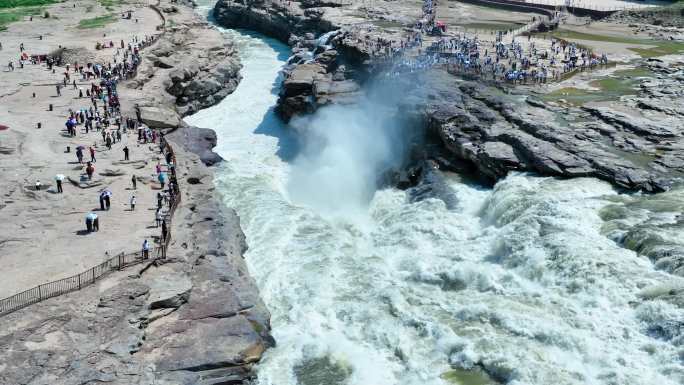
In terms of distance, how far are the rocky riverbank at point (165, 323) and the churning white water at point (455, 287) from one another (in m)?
1.67

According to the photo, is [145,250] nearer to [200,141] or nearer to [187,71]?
[200,141]

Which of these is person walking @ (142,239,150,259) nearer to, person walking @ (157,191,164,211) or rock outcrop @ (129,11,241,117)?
person walking @ (157,191,164,211)

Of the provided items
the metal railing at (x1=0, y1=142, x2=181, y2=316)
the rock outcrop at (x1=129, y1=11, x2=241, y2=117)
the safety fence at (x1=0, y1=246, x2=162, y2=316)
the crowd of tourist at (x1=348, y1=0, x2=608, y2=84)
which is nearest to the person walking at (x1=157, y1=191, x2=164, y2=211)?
the metal railing at (x1=0, y1=142, x2=181, y2=316)

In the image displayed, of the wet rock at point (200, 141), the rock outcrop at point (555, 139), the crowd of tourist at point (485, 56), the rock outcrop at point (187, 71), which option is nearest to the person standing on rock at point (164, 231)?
the wet rock at point (200, 141)

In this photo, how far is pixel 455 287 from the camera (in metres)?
30.1

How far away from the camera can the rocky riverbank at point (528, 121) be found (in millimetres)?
36469

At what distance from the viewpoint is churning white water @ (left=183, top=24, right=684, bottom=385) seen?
24484 millimetres

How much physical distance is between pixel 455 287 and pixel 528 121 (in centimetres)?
1477

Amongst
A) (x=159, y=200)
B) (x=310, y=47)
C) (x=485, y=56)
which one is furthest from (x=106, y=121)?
(x=310, y=47)

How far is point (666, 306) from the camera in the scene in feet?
82.1

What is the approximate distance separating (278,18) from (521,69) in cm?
3933

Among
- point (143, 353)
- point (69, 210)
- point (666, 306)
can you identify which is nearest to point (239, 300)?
point (143, 353)

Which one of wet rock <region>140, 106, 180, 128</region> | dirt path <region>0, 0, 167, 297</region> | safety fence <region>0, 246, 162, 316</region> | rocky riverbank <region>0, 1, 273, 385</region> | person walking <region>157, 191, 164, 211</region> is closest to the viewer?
rocky riverbank <region>0, 1, 273, 385</region>

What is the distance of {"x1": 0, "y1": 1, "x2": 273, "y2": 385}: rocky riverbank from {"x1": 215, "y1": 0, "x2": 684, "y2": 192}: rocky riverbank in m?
15.0
